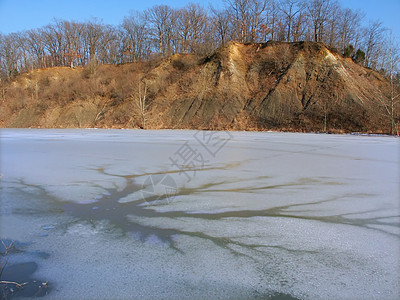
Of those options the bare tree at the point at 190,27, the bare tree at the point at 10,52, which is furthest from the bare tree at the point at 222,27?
the bare tree at the point at 10,52

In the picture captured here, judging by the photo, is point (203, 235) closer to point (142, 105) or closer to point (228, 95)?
point (228, 95)

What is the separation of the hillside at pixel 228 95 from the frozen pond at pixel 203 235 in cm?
2433

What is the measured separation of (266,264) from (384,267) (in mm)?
922

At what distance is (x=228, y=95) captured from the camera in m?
33.0

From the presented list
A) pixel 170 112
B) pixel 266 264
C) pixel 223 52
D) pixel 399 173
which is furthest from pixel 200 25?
pixel 266 264

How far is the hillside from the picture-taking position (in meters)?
28.8

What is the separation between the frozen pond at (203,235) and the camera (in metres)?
2.13

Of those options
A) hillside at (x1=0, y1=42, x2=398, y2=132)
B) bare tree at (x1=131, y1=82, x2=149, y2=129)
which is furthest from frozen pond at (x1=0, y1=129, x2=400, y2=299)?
bare tree at (x1=131, y1=82, x2=149, y2=129)

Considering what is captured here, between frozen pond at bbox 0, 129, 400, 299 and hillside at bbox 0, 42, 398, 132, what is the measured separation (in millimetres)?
24327

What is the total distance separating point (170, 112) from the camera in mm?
33906

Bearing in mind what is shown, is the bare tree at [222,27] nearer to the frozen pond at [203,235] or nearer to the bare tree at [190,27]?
the bare tree at [190,27]

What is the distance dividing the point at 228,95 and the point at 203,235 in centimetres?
3094

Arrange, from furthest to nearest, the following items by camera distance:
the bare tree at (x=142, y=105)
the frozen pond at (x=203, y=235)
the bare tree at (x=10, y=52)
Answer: the bare tree at (x=10, y=52) → the bare tree at (x=142, y=105) → the frozen pond at (x=203, y=235)

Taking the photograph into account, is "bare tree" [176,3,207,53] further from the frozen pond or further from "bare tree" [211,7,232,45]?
the frozen pond
